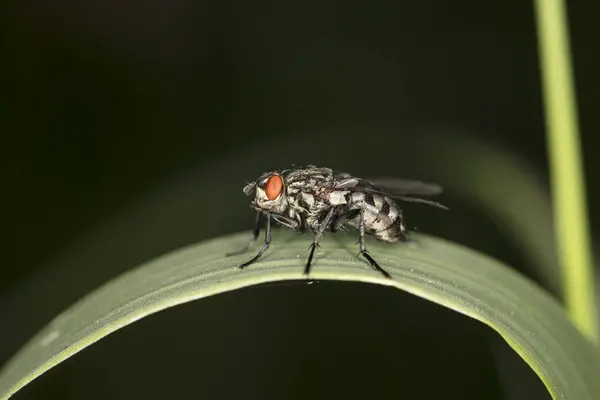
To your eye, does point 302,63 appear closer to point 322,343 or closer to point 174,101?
point 174,101

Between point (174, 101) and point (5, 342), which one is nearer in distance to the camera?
point (5, 342)

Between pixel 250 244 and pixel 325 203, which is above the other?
pixel 325 203

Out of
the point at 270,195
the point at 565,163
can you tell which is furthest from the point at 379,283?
the point at 270,195

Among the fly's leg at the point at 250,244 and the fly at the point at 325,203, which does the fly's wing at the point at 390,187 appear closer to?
the fly at the point at 325,203

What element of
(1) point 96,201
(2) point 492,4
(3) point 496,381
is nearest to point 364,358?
(3) point 496,381

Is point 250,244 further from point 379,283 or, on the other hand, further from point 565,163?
point 565,163
